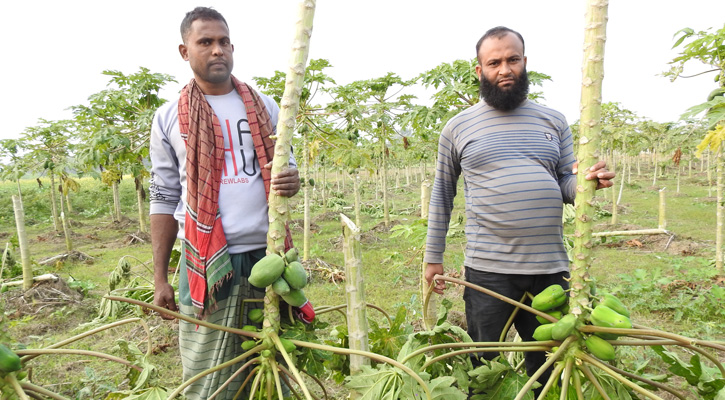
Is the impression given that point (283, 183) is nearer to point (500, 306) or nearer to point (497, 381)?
point (497, 381)

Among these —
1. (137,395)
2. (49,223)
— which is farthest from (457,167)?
(49,223)

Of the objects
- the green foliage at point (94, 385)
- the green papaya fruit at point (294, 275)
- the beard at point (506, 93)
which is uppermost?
the beard at point (506, 93)

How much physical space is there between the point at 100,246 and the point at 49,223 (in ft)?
26.2

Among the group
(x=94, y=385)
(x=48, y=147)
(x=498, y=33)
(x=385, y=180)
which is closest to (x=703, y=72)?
(x=498, y=33)

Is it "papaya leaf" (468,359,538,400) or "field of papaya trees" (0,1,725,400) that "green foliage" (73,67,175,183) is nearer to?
"field of papaya trees" (0,1,725,400)

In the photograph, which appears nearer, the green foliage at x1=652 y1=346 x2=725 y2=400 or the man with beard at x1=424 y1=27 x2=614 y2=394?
the green foliage at x1=652 y1=346 x2=725 y2=400

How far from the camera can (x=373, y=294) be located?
5883mm

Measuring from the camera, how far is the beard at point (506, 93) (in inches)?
79.3

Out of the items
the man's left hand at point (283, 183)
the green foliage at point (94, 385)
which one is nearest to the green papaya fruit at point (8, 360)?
the man's left hand at point (283, 183)

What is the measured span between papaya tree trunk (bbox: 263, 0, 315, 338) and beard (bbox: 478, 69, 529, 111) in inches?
43.4

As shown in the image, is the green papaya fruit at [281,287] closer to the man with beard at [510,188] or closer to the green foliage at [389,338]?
the green foliage at [389,338]

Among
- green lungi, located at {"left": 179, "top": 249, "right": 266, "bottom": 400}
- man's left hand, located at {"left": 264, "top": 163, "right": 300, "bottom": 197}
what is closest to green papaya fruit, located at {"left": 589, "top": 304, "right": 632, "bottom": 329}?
man's left hand, located at {"left": 264, "top": 163, "right": 300, "bottom": 197}

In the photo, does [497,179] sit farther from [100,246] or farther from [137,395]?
[100,246]

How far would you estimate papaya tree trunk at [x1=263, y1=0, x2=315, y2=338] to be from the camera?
1.28 m
